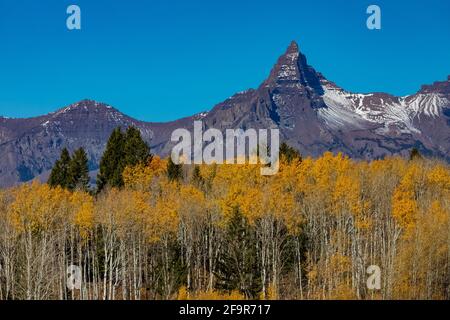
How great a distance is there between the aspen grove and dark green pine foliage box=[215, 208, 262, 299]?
12 cm

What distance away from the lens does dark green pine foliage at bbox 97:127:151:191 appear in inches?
3959

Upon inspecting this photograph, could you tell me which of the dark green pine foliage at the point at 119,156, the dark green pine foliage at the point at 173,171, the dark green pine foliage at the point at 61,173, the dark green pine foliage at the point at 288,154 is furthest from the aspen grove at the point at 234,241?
the dark green pine foliage at the point at 61,173

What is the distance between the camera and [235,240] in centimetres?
6372

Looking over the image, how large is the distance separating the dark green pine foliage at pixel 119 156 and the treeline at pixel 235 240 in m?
8.70

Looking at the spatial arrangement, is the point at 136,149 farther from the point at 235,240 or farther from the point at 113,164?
the point at 235,240

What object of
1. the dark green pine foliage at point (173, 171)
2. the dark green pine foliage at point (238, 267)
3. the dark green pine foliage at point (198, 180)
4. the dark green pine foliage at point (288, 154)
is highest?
the dark green pine foliage at point (288, 154)

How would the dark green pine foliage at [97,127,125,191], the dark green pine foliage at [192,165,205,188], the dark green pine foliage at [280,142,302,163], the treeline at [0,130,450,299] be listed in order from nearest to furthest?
the treeline at [0,130,450,299] → the dark green pine foliage at [192,165,205,188] → the dark green pine foliage at [97,127,125,191] → the dark green pine foliage at [280,142,302,163]

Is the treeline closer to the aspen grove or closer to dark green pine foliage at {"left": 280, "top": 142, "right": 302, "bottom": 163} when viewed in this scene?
the aspen grove

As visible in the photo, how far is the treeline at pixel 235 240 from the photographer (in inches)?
2388

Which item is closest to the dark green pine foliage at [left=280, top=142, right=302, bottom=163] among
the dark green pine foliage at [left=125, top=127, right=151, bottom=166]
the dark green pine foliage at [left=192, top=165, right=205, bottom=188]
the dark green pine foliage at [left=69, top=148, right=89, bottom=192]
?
the dark green pine foliage at [left=192, top=165, right=205, bottom=188]

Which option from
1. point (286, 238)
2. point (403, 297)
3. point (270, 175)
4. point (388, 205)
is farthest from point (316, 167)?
point (403, 297)

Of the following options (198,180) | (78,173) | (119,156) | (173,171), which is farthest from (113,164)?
(198,180)

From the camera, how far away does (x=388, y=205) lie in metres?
86.2

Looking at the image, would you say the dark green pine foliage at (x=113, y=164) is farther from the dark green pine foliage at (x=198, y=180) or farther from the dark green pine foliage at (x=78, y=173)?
the dark green pine foliage at (x=198, y=180)
